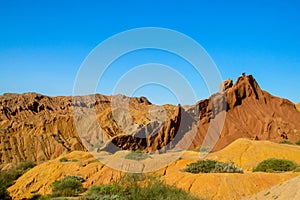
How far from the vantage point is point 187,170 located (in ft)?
66.4

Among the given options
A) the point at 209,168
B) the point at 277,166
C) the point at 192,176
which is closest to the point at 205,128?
the point at 277,166

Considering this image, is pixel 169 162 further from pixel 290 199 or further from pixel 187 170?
pixel 290 199

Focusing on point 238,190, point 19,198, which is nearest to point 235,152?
point 238,190

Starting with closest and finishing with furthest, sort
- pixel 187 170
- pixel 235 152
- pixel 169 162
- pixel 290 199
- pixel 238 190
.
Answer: pixel 290 199
pixel 238 190
pixel 187 170
pixel 169 162
pixel 235 152

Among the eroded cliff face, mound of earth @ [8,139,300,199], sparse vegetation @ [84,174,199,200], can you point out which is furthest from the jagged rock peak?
sparse vegetation @ [84,174,199,200]

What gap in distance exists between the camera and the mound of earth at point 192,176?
1568cm

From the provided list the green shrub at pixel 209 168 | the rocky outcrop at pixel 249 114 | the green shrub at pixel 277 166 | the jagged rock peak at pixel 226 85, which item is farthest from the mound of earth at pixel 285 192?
the jagged rock peak at pixel 226 85

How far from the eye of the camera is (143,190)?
13602 millimetres

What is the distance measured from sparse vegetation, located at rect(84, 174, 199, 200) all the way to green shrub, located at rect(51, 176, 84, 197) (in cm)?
526

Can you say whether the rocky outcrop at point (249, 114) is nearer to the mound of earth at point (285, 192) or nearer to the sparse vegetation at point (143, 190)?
the sparse vegetation at point (143, 190)

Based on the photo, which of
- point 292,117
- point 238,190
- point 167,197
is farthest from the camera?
point 292,117

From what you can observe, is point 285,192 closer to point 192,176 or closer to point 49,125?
point 192,176

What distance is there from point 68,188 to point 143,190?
8562 mm

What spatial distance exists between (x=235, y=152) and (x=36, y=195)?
1792 centimetres
